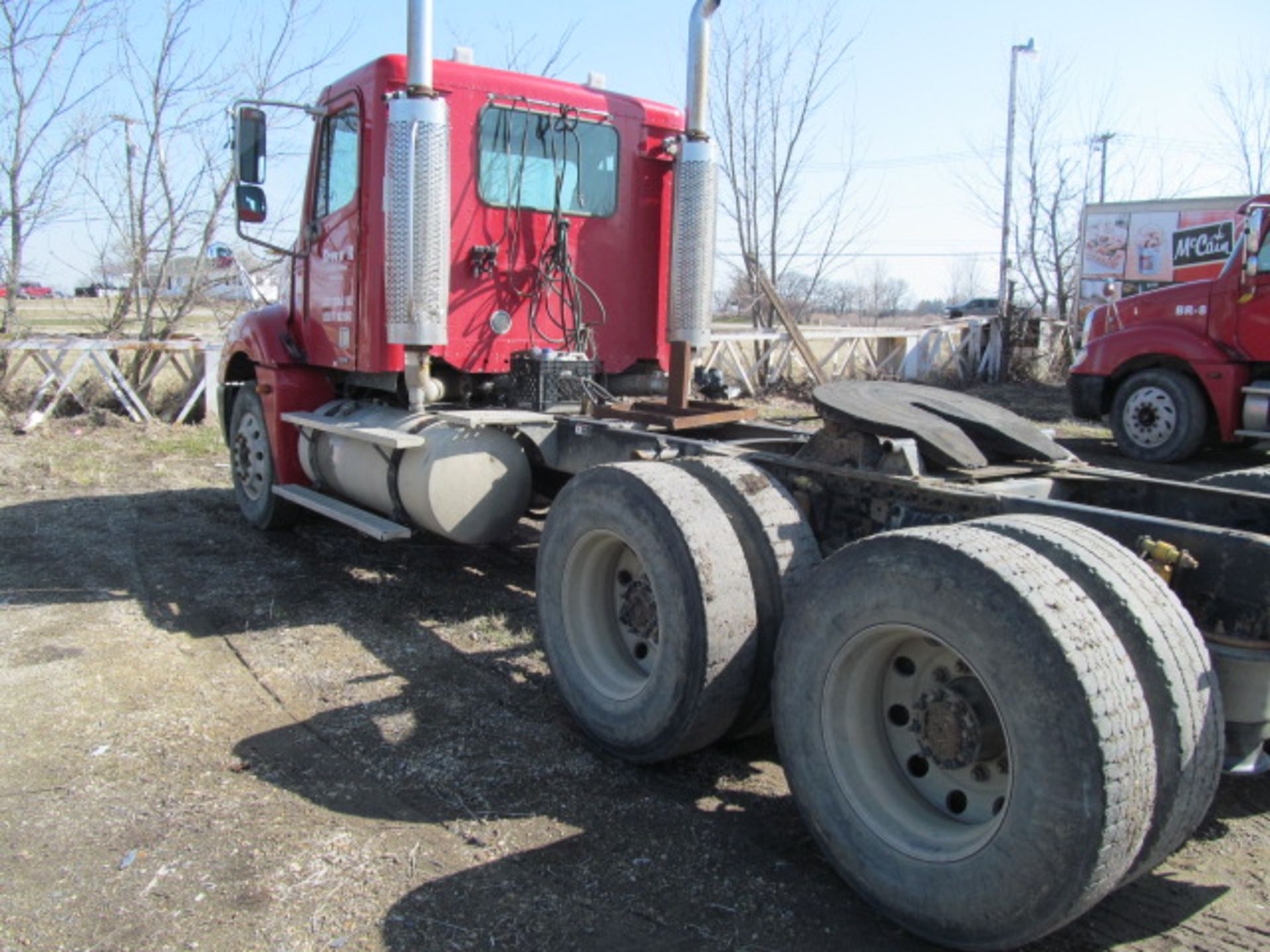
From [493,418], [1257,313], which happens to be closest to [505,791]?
[493,418]

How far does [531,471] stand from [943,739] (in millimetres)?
3425

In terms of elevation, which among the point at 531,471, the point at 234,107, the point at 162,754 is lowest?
the point at 162,754

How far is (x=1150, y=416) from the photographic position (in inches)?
462

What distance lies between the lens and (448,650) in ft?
17.0

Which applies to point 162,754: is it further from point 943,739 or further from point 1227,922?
point 1227,922

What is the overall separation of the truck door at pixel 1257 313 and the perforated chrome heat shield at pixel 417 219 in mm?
8809

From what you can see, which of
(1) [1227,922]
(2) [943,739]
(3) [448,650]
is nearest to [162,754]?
(3) [448,650]

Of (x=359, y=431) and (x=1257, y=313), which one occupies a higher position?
(x=1257, y=313)

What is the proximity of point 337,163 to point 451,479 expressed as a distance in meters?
2.48

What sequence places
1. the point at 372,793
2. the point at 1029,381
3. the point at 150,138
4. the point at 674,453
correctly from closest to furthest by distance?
the point at 372,793, the point at 674,453, the point at 150,138, the point at 1029,381

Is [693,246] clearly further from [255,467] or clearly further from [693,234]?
[255,467]

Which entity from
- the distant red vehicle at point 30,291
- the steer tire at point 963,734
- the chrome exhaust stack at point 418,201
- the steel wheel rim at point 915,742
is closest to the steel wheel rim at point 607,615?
the steer tire at point 963,734

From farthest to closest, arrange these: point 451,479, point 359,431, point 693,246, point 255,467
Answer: point 255,467 < point 693,246 < point 359,431 < point 451,479

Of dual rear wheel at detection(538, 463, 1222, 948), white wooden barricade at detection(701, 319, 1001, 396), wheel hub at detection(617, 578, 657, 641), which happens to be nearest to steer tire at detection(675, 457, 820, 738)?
dual rear wheel at detection(538, 463, 1222, 948)
